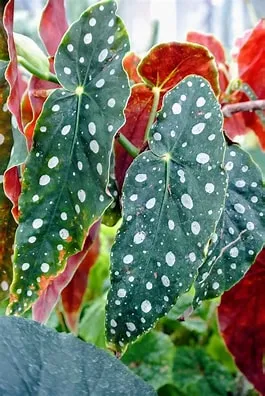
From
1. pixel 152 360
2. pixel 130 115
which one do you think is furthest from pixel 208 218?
pixel 152 360

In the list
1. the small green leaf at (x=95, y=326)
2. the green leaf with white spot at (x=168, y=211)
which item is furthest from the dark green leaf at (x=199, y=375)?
the green leaf with white spot at (x=168, y=211)

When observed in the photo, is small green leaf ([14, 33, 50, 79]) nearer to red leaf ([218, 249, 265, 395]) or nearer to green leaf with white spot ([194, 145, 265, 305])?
green leaf with white spot ([194, 145, 265, 305])

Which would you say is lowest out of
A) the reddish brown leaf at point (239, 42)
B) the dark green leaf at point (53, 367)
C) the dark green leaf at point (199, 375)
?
the dark green leaf at point (199, 375)

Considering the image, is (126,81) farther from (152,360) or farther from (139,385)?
(152,360)

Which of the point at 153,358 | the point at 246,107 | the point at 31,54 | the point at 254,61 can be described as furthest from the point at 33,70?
the point at 153,358

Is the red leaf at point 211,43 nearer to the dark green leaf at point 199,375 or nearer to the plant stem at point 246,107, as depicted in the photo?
the plant stem at point 246,107

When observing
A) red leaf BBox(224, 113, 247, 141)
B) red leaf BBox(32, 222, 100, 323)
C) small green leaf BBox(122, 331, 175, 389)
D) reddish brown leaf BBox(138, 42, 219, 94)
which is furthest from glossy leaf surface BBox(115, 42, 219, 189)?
small green leaf BBox(122, 331, 175, 389)

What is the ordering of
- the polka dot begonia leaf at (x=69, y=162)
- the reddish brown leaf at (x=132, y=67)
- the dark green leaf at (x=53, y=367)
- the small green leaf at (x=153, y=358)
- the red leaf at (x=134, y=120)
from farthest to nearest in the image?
the small green leaf at (x=153, y=358) < the reddish brown leaf at (x=132, y=67) < the red leaf at (x=134, y=120) < the polka dot begonia leaf at (x=69, y=162) < the dark green leaf at (x=53, y=367)
